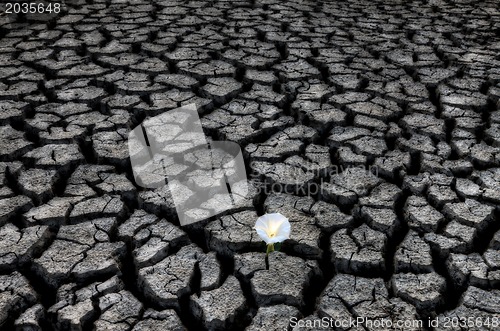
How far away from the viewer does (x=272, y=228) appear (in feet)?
6.34

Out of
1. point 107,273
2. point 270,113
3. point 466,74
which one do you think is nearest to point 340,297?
point 107,273

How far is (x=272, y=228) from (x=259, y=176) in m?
0.53

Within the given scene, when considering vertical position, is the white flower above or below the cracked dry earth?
above

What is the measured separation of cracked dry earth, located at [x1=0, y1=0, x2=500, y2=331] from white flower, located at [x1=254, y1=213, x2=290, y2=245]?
10 centimetres

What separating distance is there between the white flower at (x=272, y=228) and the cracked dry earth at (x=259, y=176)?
0.10 meters

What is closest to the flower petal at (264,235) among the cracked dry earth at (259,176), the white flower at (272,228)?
the white flower at (272,228)

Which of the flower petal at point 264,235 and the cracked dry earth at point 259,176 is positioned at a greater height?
the flower petal at point 264,235

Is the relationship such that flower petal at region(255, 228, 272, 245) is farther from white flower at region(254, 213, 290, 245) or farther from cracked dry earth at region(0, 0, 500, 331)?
cracked dry earth at region(0, 0, 500, 331)

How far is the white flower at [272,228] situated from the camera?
1886mm

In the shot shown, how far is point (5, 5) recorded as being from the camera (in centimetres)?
479

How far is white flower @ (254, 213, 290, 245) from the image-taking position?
74.3 inches

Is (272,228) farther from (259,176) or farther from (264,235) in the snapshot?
(259,176)

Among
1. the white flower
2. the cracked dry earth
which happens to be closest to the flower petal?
the white flower

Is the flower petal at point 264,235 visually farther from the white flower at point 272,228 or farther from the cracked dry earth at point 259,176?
the cracked dry earth at point 259,176
